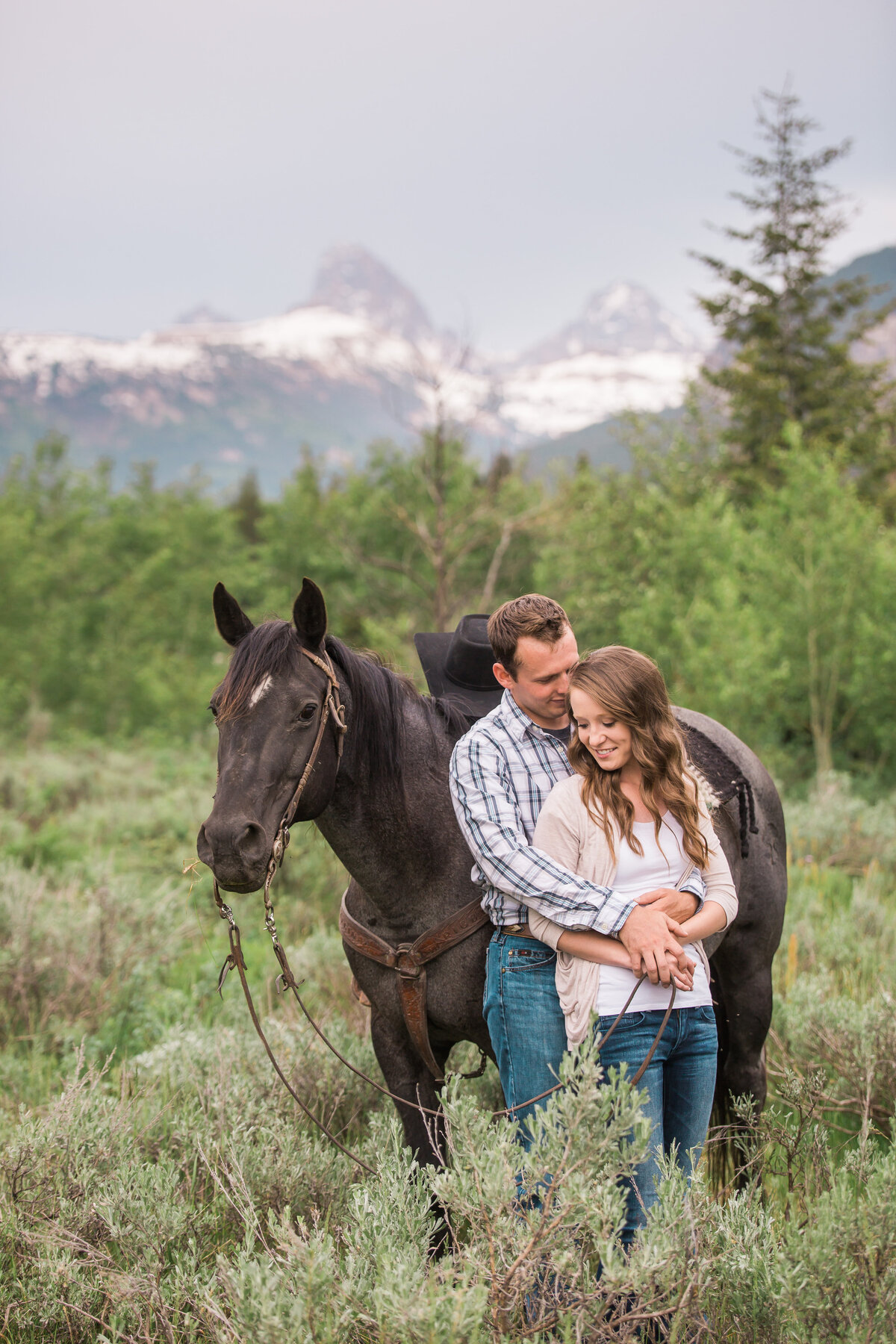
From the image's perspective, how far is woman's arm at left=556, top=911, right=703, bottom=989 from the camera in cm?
201

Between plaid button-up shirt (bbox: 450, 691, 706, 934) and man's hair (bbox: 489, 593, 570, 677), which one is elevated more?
man's hair (bbox: 489, 593, 570, 677)

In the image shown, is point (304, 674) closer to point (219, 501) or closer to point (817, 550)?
point (817, 550)

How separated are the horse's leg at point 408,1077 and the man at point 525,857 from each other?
442mm

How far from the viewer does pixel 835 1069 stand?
3.72 metres

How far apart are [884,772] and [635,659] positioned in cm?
1263

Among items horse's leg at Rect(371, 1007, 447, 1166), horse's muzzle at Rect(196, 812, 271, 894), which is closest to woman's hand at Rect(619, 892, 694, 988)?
horse's muzzle at Rect(196, 812, 271, 894)

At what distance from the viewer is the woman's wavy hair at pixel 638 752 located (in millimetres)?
2127

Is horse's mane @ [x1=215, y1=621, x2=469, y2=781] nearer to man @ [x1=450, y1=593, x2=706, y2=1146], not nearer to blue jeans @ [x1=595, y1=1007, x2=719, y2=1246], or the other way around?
man @ [x1=450, y1=593, x2=706, y2=1146]

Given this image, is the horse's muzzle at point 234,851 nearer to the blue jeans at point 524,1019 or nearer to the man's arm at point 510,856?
the man's arm at point 510,856

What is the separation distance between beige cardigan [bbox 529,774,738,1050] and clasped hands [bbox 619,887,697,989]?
124 mm

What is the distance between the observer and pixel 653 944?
1953mm

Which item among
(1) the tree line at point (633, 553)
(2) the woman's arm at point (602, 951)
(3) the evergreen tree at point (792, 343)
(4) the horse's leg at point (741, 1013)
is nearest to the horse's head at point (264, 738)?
(2) the woman's arm at point (602, 951)

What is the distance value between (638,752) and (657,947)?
1.55 feet

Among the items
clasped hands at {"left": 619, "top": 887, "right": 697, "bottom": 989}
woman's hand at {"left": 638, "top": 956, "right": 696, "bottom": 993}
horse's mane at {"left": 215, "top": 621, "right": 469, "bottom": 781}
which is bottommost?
woman's hand at {"left": 638, "top": 956, "right": 696, "bottom": 993}
